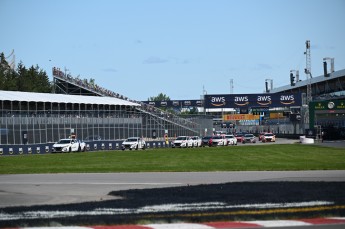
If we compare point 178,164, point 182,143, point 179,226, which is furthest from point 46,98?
point 179,226

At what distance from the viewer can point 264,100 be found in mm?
100938

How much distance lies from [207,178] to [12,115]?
36476mm

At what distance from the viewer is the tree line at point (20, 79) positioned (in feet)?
328

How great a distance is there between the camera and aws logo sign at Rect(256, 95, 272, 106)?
101 metres

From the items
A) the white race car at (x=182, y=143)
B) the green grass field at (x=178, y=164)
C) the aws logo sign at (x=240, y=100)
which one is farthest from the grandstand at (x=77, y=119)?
the green grass field at (x=178, y=164)

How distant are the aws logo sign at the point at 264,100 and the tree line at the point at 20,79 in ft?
136

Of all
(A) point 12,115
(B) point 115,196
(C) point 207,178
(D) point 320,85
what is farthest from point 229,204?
(D) point 320,85

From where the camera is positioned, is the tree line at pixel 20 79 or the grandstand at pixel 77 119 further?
the tree line at pixel 20 79

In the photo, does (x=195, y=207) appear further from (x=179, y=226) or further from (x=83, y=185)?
(x=83, y=185)

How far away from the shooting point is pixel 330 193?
563 inches

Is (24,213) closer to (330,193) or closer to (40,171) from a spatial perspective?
(330,193)

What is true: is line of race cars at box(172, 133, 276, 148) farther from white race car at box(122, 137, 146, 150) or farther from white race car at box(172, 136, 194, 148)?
white race car at box(122, 137, 146, 150)

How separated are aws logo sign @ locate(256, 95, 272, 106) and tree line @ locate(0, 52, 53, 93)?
136 feet

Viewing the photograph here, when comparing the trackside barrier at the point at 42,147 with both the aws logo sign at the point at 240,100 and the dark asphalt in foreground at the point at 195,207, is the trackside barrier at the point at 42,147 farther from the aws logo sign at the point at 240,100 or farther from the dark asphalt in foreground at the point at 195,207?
the aws logo sign at the point at 240,100
